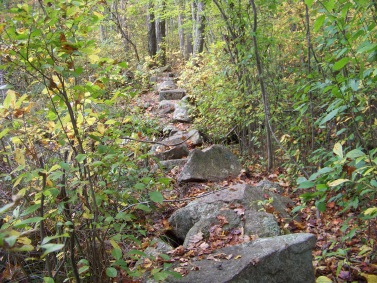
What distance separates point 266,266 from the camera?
8.80ft

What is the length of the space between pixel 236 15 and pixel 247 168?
2536 mm

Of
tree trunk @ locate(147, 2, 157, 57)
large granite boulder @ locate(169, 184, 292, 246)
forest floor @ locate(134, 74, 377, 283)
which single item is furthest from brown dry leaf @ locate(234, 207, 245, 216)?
tree trunk @ locate(147, 2, 157, 57)

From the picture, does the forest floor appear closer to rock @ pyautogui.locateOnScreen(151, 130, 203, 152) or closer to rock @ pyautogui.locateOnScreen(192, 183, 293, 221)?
rock @ pyautogui.locateOnScreen(192, 183, 293, 221)

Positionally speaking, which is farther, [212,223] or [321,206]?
[212,223]

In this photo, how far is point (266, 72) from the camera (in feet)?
18.1

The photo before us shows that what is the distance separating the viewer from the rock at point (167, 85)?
11.6 m

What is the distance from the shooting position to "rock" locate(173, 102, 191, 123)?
8543 millimetres

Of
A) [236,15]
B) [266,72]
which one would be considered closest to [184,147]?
[266,72]

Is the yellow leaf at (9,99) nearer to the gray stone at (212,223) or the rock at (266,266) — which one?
the rock at (266,266)

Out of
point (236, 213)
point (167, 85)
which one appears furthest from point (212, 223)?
point (167, 85)

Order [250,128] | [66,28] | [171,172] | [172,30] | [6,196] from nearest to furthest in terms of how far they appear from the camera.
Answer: [66,28], [6,196], [171,172], [250,128], [172,30]

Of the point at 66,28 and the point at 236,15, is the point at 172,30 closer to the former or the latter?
the point at 236,15

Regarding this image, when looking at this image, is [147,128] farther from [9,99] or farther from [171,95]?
[9,99]

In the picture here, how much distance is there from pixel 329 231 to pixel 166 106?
650 centimetres
